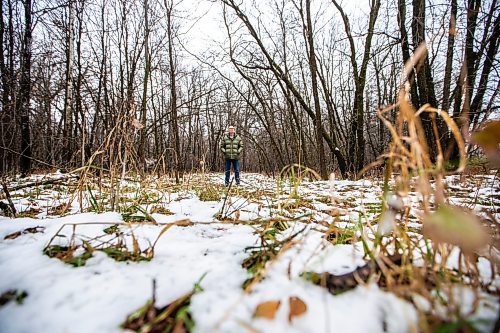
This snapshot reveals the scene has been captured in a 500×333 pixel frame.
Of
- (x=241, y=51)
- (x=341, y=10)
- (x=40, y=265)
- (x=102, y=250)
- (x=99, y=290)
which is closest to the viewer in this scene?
(x=99, y=290)

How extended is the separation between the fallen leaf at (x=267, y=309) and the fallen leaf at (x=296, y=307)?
33 mm

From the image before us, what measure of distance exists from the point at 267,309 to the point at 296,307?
0.23ft

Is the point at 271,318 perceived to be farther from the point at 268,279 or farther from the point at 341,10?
the point at 341,10

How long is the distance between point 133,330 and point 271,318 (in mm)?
306

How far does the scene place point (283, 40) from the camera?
10.3 meters

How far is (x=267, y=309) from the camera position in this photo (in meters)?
0.57

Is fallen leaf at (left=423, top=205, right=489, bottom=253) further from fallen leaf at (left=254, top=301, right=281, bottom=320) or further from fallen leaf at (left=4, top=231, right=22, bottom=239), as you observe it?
fallen leaf at (left=4, top=231, right=22, bottom=239)

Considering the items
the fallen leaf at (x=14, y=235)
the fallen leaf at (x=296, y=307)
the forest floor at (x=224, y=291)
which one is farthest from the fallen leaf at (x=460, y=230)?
the fallen leaf at (x=14, y=235)

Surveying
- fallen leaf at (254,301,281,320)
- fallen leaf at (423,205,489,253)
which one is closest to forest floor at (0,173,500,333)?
fallen leaf at (254,301,281,320)

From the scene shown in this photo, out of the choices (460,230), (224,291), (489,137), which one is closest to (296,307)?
(224,291)

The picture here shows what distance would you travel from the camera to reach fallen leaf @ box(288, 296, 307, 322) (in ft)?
1.83

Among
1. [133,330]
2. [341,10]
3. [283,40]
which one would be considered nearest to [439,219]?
[133,330]

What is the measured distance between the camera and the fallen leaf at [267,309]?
0.55 m

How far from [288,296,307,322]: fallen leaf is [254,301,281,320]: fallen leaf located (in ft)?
0.11
